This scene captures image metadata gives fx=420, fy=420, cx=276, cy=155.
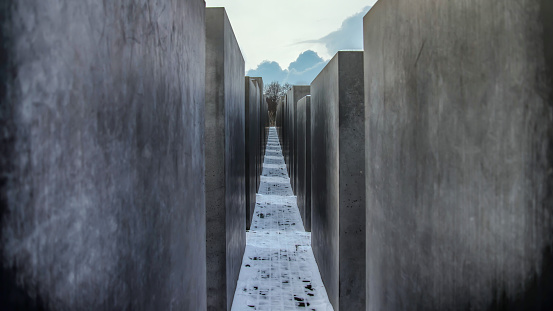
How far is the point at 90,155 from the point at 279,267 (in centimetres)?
632

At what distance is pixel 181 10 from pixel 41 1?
1.32m

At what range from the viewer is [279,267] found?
726cm

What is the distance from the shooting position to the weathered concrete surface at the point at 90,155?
960 mm

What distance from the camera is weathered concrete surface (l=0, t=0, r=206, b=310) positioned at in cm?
96

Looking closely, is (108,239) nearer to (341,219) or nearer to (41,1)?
(41,1)

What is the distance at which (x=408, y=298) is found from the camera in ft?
7.73

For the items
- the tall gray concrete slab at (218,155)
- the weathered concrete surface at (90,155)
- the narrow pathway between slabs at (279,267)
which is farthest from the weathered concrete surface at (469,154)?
the narrow pathway between slabs at (279,267)

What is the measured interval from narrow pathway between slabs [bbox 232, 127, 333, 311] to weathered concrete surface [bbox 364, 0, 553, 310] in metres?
3.46

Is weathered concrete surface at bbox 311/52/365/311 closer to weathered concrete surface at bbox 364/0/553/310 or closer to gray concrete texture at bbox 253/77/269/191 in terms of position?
weathered concrete surface at bbox 364/0/553/310

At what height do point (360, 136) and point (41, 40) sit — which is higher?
point (41, 40)

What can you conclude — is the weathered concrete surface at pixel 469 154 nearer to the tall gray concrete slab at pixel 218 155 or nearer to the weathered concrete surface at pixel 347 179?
the weathered concrete surface at pixel 347 179

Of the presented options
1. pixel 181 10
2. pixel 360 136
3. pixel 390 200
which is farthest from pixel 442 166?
pixel 360 136

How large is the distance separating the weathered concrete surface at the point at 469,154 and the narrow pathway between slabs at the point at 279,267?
346cm

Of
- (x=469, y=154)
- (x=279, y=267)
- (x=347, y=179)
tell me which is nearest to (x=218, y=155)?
(x=347, y=179)
